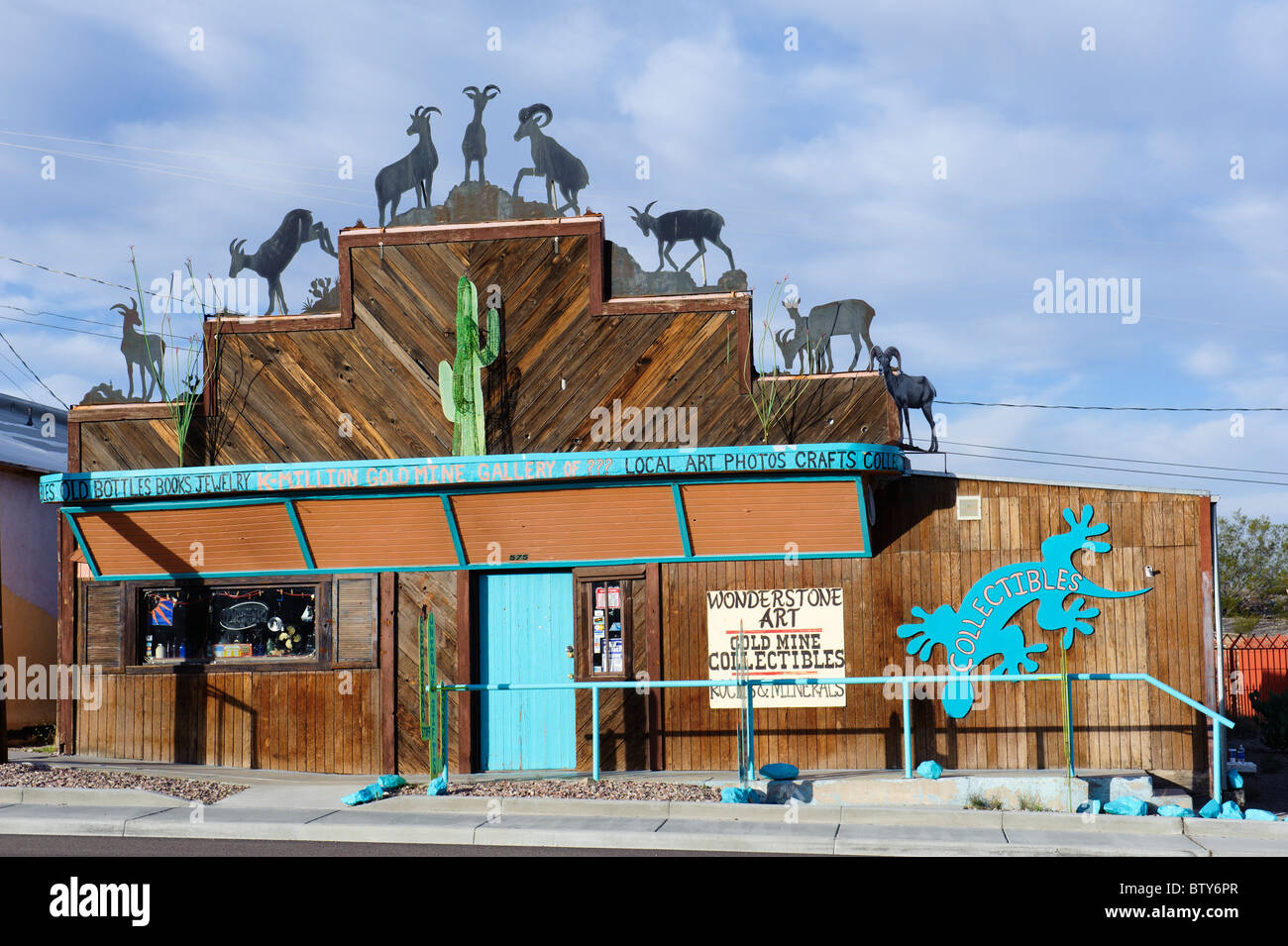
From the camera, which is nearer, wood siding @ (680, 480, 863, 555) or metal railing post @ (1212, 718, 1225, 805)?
metal railing post @ (1212, 718, 1225, 805)

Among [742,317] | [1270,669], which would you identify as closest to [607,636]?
[742,317]

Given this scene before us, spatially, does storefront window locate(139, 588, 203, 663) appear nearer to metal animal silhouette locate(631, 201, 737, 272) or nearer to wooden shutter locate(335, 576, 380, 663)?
wooden shutter locate(335, 576, 380, 663)

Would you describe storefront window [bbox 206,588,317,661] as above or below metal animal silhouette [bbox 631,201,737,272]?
below

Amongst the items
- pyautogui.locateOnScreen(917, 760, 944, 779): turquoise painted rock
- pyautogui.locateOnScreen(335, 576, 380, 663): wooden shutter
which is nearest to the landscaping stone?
pyautogui.locateOnScreen(917, 760, 944, 779): turquoise painted rock

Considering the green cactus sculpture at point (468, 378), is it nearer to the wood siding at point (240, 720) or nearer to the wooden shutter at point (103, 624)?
the wood siding at point (240, 720)

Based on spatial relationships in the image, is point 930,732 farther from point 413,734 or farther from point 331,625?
point 331,625

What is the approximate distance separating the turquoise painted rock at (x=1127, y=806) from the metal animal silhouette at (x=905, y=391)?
4.35 metres

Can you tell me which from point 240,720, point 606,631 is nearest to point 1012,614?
point 606,631

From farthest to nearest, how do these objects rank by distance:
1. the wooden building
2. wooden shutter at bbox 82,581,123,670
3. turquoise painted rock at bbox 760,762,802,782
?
1. wooden shutter at bbox 82,581,123,670
2. the wooden building
3. turquoise painted rock at bbox 760,762,802,782

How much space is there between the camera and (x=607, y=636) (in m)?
14.2

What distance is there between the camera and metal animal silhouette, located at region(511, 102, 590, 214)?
47.5 feet

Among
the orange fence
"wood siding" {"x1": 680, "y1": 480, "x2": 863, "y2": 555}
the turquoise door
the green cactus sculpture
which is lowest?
the orange fence

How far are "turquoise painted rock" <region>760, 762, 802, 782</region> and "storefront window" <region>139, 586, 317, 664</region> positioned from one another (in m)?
5.77
